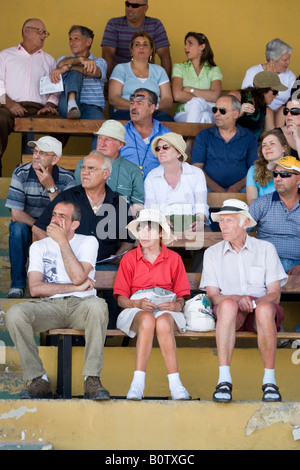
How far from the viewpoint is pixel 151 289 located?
18.6ft

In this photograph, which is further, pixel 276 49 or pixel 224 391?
pixel 276 49

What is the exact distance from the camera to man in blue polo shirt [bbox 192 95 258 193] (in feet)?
24.1

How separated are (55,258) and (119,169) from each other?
130cm

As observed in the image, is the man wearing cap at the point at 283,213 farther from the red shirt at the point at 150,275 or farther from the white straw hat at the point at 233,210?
the red shirt at the point at 150,275

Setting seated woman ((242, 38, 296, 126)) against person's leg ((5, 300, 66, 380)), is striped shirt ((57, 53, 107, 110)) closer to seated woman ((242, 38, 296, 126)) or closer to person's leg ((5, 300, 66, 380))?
seated woman ((242, 38, 296, 126))

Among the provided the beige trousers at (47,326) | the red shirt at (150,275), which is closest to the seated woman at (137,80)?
the red shirt at (150,275)

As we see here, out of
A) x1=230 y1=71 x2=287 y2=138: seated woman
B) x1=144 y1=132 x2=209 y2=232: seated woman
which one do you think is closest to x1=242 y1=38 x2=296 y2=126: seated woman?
x1=230 y1=71 x2=287 y2=138: seated woman

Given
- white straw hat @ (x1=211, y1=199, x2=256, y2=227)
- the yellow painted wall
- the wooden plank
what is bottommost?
white straw hat @ (x1=211, y1=199, x2=256, y2=227)

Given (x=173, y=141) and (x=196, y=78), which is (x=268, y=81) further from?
(x=173, y=141)

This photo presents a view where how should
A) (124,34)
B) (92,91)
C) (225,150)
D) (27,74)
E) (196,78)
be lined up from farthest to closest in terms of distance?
(124,34)
(196,78)
(27,74)
(92,91)
(225,150)

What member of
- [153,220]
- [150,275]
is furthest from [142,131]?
[150,275]

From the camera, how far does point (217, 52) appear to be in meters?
9.09

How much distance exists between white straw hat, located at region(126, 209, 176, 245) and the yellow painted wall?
338cm

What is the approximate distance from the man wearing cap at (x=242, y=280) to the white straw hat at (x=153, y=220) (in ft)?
0.93
